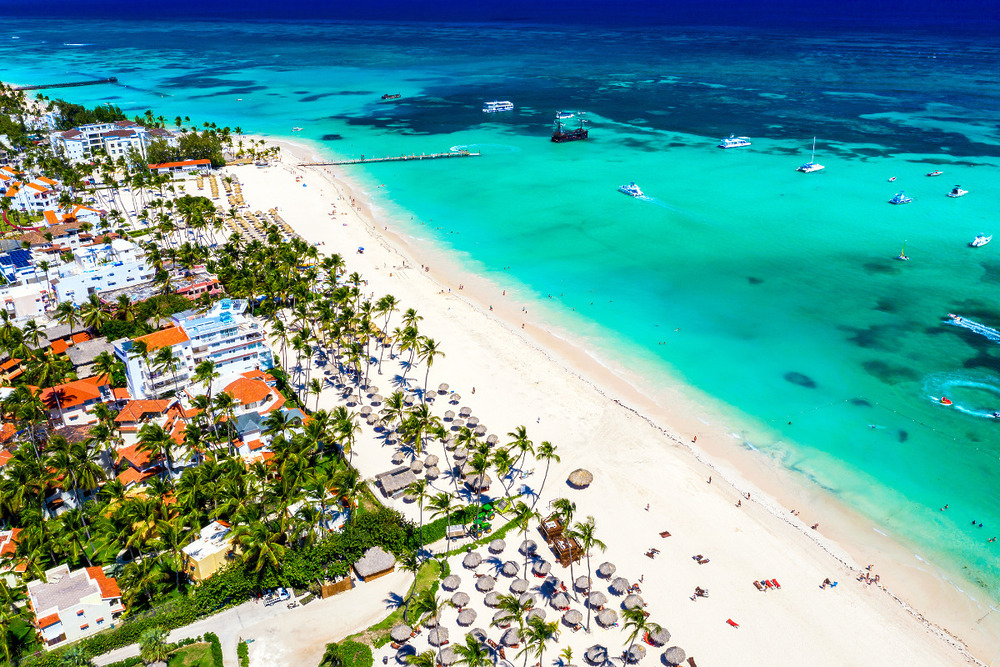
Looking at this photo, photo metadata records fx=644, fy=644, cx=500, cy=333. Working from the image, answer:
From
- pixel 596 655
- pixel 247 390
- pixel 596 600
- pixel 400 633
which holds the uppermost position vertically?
pixel 247 390

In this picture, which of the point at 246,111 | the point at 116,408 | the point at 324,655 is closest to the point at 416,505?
the point at 324,655

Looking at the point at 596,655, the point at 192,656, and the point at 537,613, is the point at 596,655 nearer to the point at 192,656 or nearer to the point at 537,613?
the point at 537,613

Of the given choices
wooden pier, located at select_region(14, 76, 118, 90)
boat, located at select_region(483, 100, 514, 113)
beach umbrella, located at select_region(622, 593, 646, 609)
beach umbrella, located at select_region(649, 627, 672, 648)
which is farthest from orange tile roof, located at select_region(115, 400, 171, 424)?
wooden pier, located at select_region(14, 76, 118, 90)

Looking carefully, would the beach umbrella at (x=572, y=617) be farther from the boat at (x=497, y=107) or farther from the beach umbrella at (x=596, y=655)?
the boat at (x=497, y=107)

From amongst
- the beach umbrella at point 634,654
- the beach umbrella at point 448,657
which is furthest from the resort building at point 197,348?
the beach umbrella at point 634,654

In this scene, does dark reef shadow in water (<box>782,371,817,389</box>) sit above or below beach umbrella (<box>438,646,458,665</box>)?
above

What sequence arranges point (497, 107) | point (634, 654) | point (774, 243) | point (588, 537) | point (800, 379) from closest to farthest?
point (634, 654), point (588, 537), point (800, 379), point (774, 243), point (497, 107)

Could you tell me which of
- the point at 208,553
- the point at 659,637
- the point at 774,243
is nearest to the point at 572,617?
the point at 659,637

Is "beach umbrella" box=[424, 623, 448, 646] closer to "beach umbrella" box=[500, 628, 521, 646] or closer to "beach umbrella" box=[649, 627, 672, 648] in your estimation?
"beach umbrella" box=[500, 628, 521, 646]
